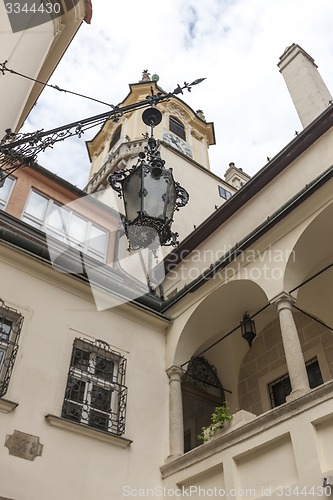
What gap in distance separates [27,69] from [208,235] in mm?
5346

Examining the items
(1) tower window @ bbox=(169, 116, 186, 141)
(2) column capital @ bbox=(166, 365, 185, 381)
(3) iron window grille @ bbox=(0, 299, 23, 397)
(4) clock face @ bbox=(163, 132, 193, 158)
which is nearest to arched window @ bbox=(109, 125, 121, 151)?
(1) tower window @ bbox=(169, 116, 186, 141)

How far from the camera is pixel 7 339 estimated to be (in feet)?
26.8

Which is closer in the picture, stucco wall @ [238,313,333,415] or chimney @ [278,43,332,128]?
stucco wall @ [238,313,333,415]

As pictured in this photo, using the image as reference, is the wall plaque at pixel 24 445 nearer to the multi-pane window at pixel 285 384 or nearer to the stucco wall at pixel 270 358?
the stucco wall at pixel 270 358

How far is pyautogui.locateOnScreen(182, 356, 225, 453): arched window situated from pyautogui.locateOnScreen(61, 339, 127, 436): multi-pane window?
2423 mm

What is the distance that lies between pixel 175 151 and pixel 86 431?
48.3ft

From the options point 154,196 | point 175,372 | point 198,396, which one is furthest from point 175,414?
point 154,196

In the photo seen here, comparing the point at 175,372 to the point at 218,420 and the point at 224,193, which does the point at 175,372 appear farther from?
the point at 224,193

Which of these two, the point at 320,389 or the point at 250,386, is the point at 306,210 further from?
the point at 250,386

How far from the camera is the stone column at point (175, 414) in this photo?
884 centimetres

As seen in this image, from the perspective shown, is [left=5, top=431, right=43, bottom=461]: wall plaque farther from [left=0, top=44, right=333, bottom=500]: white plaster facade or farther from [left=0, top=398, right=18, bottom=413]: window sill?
[left=0, top=398, right=18, bottom=413]: window sill

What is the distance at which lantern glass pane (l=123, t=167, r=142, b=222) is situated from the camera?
488 cm

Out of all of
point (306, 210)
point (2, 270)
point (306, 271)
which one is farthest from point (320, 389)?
point (2, 270)

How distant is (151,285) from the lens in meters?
12.5
